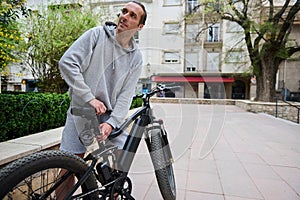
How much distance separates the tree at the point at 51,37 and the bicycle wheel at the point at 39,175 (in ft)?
14.5

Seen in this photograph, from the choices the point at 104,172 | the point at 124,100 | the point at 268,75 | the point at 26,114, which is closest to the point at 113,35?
the point at 124,100

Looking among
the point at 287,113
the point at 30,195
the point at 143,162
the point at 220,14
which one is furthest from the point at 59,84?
the point at 287,113

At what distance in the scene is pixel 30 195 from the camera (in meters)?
0.89

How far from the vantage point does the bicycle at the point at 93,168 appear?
2.58 ft

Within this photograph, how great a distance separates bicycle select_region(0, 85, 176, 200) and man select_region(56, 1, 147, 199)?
0.31 feet

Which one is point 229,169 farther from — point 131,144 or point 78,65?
point 78,65

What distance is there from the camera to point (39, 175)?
850mm

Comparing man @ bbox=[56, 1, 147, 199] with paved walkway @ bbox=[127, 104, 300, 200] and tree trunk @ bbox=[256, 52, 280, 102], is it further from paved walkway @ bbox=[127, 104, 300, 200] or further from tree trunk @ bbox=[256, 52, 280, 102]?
tree trunk @ bbox=[256, 52, 280, 102]

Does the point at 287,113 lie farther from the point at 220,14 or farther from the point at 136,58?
the point at 136,58

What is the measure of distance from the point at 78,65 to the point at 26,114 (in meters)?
1.45

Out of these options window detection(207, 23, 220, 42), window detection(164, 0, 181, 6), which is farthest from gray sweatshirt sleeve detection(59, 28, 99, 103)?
window detection(207, 23, 220, 42)

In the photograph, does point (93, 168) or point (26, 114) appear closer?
point (93, 168)

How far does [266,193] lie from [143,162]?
1376 millimetres

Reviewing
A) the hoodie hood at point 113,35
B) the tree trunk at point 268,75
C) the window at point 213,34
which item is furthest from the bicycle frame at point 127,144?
the window at point 213,34
